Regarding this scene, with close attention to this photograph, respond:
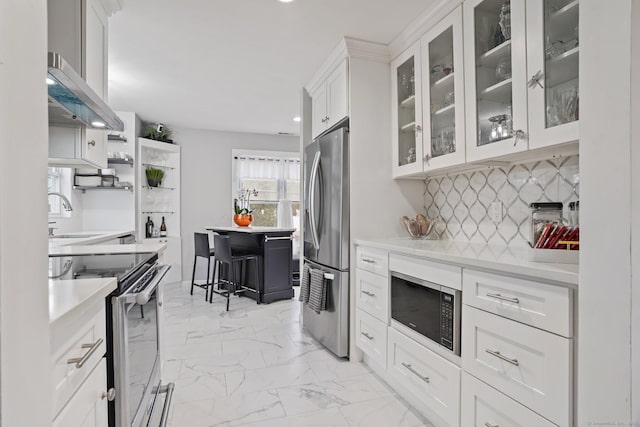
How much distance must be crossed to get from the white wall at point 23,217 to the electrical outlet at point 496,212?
2.22m

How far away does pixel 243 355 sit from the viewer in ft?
9.26

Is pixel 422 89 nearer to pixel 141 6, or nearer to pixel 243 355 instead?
pixel 141 6

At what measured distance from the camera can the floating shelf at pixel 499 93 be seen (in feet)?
5.82

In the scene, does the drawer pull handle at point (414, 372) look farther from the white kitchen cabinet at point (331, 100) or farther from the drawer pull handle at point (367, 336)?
the white kitchen cabinet at point (331, 100)

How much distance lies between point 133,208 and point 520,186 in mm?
4651

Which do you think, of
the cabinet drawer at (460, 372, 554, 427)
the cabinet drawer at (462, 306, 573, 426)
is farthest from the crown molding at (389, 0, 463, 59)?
the cabinet drawer at (460, 372, 554, 427)

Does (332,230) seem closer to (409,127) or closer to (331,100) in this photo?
(409,127)

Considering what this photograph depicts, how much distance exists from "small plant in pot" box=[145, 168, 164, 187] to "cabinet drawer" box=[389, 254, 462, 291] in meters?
4.24

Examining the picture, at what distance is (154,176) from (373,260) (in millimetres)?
4062

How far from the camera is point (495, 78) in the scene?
6.14 feet

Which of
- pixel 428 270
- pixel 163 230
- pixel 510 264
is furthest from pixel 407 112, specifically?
pixel 163 230

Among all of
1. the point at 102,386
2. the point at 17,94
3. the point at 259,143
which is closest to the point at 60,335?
the point at 102,386

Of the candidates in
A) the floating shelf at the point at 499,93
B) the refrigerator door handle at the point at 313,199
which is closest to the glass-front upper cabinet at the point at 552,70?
the floating shelf at the point at 499,93

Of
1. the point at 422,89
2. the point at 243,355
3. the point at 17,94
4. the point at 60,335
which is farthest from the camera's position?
the point at 243,355
